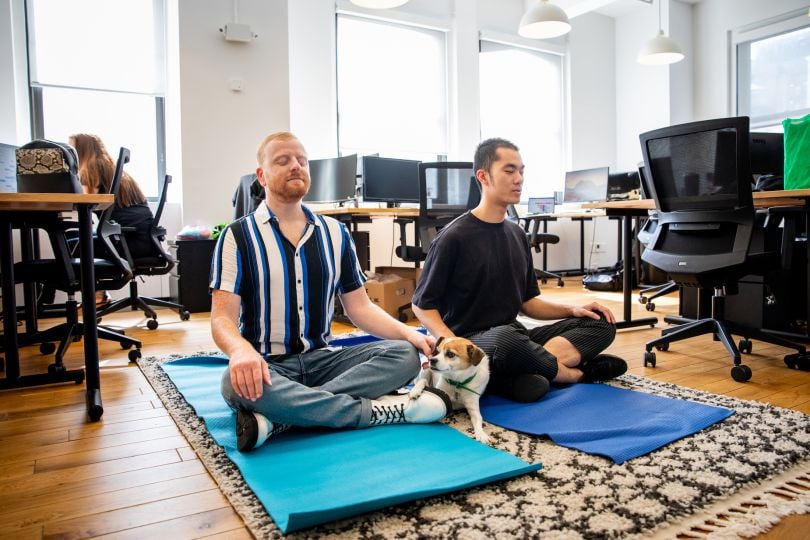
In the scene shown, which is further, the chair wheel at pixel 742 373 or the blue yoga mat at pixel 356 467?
the chair wheel at pixel 742 373

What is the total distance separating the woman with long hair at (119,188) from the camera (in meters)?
3.51

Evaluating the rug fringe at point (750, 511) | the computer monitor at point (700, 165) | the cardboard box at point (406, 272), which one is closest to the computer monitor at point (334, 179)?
the cardboard box at point (406, 272)

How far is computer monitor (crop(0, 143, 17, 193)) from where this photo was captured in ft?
9.18

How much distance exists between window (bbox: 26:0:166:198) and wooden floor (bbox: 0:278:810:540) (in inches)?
106

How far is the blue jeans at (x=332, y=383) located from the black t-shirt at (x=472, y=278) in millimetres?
358

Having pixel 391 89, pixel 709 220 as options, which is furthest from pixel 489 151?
pixel 391 89

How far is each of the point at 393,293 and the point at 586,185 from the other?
366cm

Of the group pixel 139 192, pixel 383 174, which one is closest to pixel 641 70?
pixel 383 174

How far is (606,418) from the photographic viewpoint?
1.71 metres

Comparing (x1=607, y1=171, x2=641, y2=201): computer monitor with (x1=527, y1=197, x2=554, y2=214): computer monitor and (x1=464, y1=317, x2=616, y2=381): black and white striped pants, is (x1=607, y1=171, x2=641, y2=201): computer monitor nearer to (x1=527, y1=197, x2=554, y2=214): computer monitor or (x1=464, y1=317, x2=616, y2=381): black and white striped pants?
(x1=527, y1=197, x2=554, y2=214): computer monitor

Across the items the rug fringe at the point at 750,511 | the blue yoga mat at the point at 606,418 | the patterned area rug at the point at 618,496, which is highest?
the blue yoga mat at the point at 606,418

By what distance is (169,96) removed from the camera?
5223mm

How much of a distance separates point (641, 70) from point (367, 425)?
7271 millimetres

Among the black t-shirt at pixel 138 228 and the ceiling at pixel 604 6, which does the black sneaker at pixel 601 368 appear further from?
the ceiling at pixel 604 6
